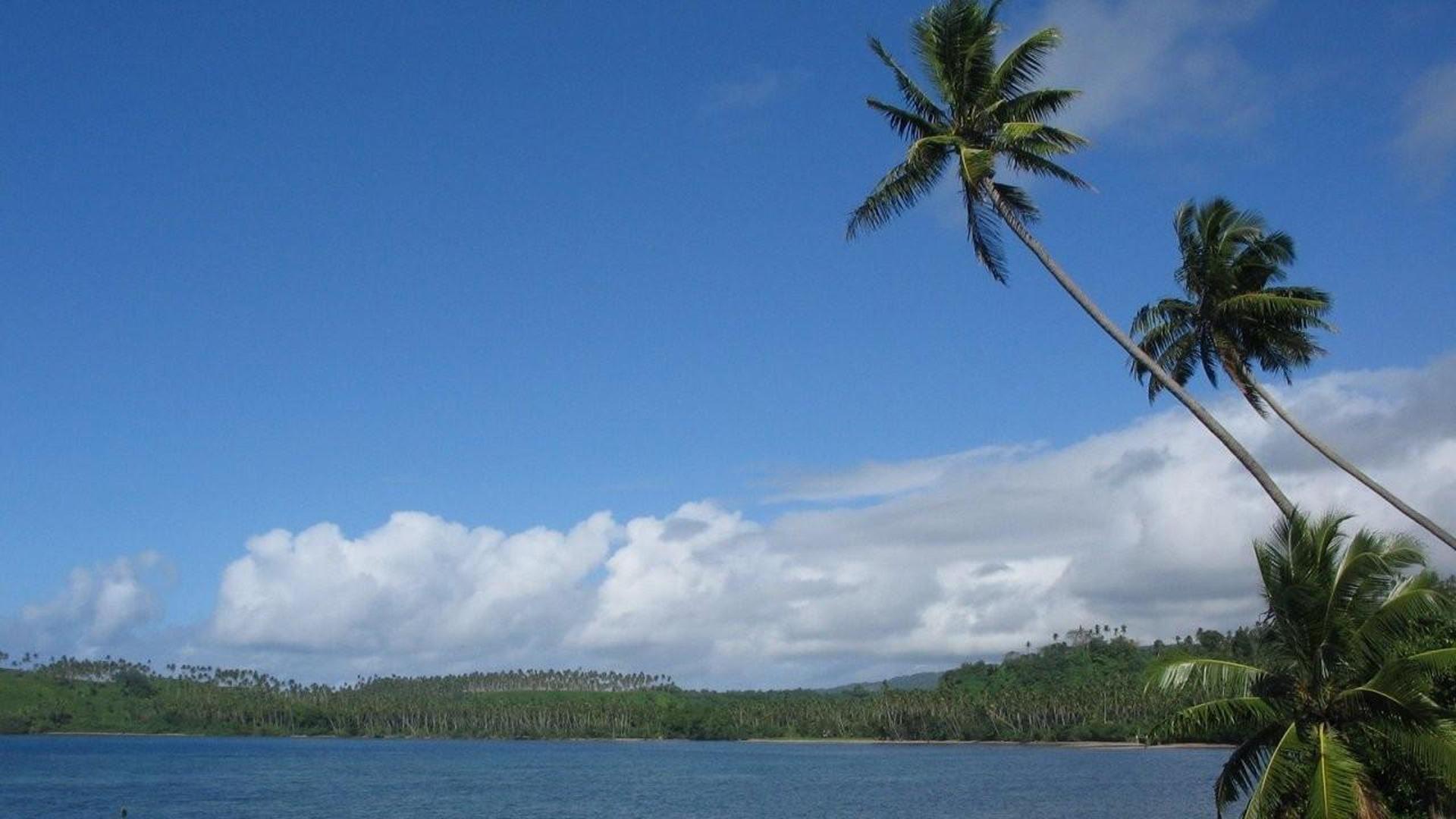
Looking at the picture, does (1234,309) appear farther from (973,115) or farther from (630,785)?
(630,785)

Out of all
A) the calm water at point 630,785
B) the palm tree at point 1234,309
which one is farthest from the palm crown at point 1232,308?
the calm water at point 630,785

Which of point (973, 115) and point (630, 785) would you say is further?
point (630, 785)

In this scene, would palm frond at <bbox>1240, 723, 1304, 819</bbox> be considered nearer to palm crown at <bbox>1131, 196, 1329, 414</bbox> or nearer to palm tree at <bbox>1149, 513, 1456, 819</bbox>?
palm tree at <bbox>1149, 513, 1456, 819</bbox>

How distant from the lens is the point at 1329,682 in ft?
71.7

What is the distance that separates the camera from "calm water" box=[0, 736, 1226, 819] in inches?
3118

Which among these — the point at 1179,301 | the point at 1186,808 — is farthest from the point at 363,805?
the point at 1179,301

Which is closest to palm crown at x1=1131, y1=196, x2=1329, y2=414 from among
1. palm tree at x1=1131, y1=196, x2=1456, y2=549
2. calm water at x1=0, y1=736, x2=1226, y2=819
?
palm tree at x1=1131, y1=196, x2=1456, y2=549

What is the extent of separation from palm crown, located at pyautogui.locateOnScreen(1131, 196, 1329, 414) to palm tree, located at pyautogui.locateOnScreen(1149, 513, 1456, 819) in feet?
25.2

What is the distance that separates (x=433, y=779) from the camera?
4695 inches

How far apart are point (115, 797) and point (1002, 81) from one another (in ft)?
312

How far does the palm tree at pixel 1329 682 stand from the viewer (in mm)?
20516

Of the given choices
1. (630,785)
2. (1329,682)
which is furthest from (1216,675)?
(630,785)

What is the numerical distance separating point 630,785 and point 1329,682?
92.2m

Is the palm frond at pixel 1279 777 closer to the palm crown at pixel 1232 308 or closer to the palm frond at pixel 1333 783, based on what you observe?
the palm frond at pixel 1333 783
